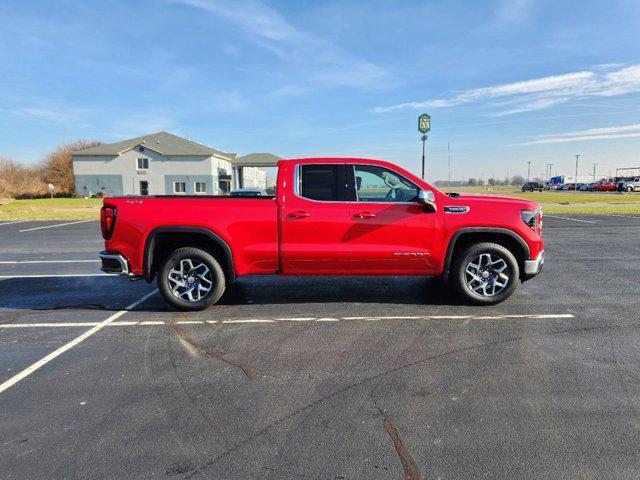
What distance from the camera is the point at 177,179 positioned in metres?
51.8

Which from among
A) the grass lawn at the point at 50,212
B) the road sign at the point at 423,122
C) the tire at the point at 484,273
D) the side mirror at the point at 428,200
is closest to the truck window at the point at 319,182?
the side mirror at the point at 428,200

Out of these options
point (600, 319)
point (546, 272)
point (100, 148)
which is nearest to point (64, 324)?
point (600, 319)

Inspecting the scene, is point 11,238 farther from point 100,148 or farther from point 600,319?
point 100,148

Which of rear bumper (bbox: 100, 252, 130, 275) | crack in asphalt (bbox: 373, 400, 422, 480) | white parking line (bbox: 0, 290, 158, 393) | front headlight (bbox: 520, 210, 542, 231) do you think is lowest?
crack in asphalt (bbox: 373, 400, 422, 480)

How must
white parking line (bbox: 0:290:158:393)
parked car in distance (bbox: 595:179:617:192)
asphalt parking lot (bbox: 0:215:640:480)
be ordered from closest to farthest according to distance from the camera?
asphalt parking lot (bbox: 0:215:640:480), white parking line (bbox: 0:290:158:393), parked car in distance (bbox: 595:179:617:192)

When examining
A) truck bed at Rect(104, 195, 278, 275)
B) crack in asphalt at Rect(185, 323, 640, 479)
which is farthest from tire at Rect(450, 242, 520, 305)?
truck bed at Rect(104, 195, 278, 275)

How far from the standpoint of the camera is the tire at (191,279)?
526 cm

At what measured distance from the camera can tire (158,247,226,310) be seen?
207 inches

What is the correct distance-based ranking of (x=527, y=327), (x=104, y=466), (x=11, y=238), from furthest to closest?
1. (x=11, y=238)
2. (x=527, y=327)
3. (x=104, y=466)

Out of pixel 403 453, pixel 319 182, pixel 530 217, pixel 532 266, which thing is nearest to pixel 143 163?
pixel 319 182

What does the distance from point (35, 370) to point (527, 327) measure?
200 inches

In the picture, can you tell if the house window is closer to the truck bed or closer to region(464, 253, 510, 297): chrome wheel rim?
the truck bed

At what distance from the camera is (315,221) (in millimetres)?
5172

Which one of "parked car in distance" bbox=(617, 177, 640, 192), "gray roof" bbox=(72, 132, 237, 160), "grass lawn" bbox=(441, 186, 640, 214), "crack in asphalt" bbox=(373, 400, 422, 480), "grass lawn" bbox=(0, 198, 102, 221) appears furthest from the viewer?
"parked car in distance" bbox=(617, 177, 640, 192)
